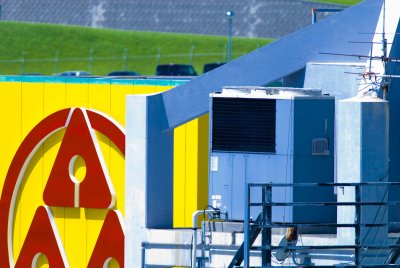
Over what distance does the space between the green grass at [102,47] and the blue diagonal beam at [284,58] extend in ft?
184

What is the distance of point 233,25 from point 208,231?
60.5 metres

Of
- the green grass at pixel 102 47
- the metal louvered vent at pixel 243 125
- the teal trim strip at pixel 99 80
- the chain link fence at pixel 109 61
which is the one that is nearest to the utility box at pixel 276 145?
the metal louvered vent at pixel 243 125

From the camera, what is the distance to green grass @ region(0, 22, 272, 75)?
79.1 m

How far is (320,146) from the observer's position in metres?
20.3

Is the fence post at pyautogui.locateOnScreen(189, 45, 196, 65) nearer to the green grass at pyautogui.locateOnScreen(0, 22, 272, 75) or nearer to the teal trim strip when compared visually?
the green grass at pyautogui.locateOnScreen(0, 22, 272, 75)

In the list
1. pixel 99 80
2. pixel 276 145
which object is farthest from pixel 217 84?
pixel 99 80

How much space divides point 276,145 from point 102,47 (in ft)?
200

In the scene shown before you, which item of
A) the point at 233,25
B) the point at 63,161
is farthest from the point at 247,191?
the point at 233,25

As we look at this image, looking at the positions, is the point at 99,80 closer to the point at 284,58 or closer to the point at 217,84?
the point at 217,84

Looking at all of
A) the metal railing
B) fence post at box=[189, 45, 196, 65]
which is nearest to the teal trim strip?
the metal railing

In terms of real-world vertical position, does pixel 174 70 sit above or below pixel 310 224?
above

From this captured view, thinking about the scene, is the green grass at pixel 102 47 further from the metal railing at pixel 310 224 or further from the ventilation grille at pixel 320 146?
the metal railing at pixel 310 224

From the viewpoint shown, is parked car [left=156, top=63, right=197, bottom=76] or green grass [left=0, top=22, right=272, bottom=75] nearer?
parked car [left=156, top=63, right=197, bottom=76]

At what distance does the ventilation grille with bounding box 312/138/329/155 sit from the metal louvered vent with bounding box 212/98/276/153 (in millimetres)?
631
